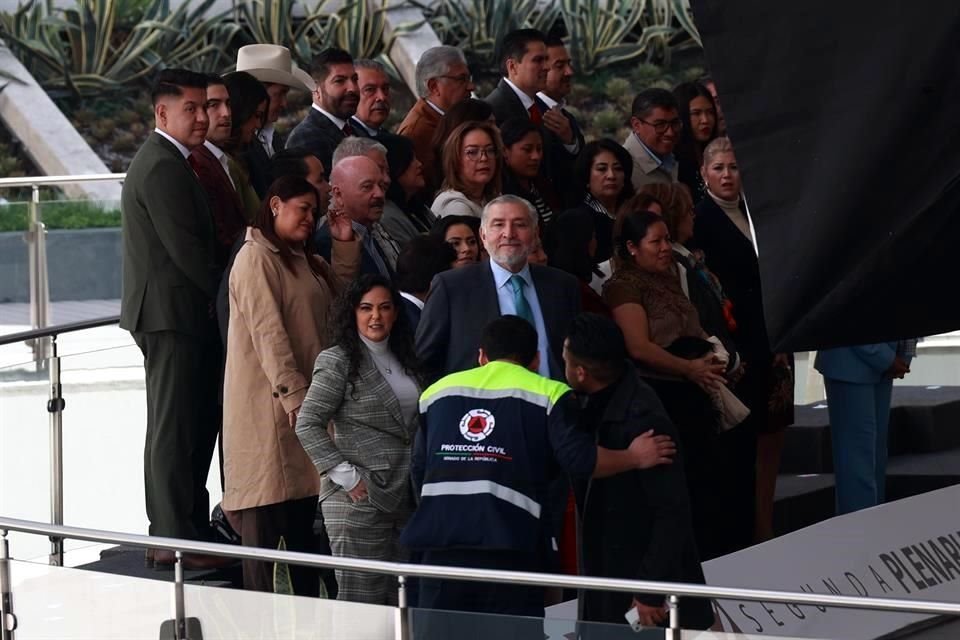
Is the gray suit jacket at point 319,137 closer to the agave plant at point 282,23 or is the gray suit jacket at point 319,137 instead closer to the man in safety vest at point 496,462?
the man in safety vest at point 496,462

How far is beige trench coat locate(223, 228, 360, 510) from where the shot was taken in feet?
21.8

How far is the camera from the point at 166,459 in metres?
7.14

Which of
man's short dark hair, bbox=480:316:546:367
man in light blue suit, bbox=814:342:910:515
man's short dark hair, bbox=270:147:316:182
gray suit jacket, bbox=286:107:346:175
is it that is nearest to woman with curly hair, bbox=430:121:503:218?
man's short dark hair, bbox=270:147:316:182

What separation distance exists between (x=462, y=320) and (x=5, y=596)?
1.81 m

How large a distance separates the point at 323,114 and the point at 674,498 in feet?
10.6

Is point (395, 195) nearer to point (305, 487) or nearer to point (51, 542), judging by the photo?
point (305, 487)

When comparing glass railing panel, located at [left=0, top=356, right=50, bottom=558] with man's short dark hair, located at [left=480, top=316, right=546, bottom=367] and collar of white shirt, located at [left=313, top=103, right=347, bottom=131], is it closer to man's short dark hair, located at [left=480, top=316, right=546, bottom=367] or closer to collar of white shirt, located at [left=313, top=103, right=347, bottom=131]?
collar of white shirt, located at [left=313, top=103, right=347, bottom=131]

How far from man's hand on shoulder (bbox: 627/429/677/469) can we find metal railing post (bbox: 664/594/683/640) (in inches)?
45.5

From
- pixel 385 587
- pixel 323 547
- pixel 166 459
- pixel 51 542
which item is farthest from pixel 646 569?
pixel 51 542

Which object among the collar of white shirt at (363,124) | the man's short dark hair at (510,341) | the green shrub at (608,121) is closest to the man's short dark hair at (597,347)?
the man's short dark hair at (510,341)

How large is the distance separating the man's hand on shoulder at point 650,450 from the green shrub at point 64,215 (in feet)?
24.5

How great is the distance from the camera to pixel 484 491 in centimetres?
556

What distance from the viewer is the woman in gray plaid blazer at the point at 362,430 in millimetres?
6254

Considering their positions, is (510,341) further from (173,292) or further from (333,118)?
(333,118)
